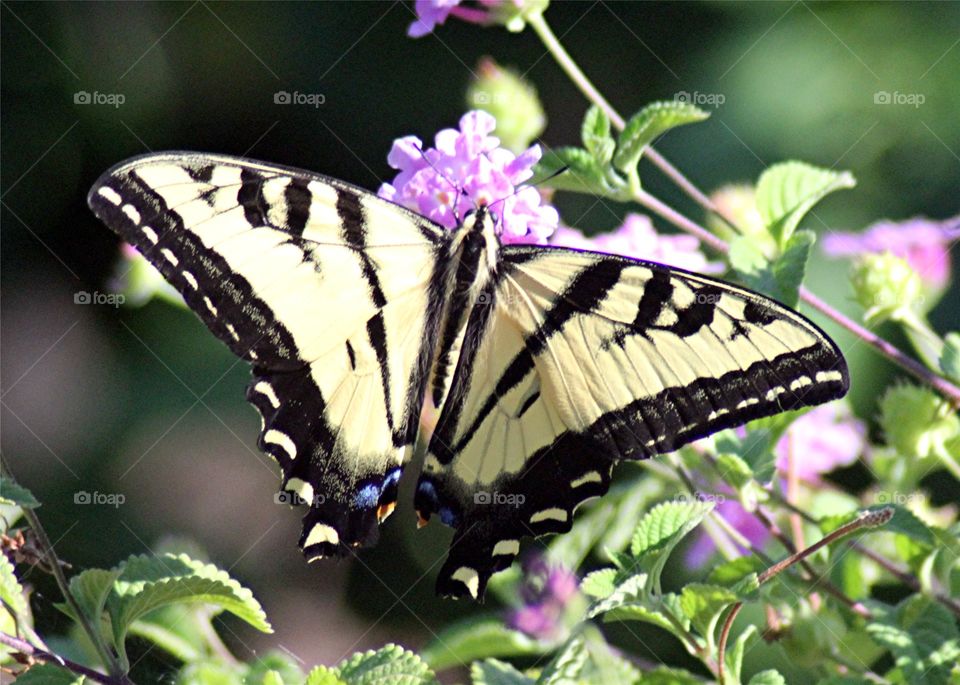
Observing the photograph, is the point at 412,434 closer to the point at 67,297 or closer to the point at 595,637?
the point at 595,637

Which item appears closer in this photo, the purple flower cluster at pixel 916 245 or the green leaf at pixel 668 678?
the green leaf at pixel 668 678

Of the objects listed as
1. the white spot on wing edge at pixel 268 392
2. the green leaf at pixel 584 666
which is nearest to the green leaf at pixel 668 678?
the green leaf at pixel 584 666

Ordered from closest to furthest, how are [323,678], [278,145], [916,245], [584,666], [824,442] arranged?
[323,678] → [584,666] → [824,442] → [916,245] → [278,145]

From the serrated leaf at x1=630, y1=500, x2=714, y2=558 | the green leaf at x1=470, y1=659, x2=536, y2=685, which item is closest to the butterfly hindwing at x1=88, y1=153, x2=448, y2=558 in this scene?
the green leaf at x1=470, y1=659, x2=536, y2=685

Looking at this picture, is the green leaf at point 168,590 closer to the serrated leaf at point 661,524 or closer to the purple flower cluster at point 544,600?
the serrated leaf at point 661,524

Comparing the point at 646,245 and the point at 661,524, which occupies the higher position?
the point at 646,245

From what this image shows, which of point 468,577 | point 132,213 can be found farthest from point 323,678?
point 132,213

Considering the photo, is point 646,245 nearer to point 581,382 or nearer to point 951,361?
point 581,382

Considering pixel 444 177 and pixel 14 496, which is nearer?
pixel 14 496
